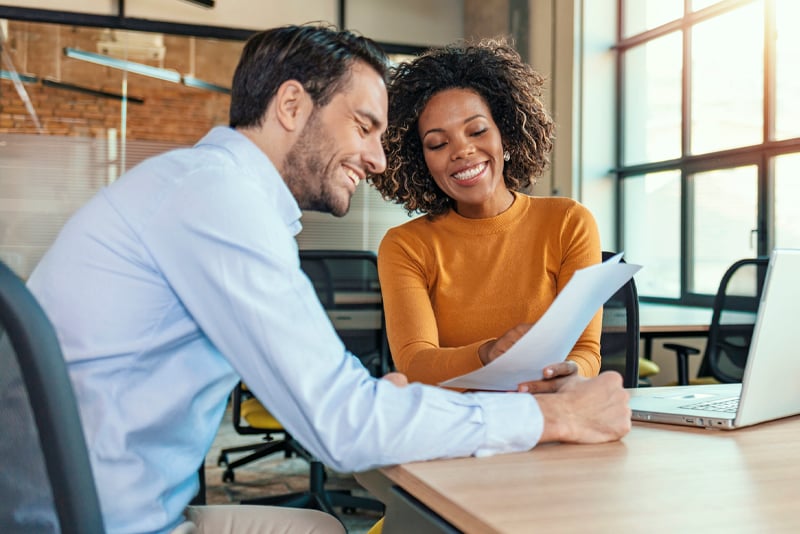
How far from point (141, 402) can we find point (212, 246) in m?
0.20

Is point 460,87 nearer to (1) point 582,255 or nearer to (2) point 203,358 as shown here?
(1) point 582,255

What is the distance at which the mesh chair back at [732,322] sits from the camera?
10.5ft

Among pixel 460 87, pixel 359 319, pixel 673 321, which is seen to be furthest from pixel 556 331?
pixel 673 321

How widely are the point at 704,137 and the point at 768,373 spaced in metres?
3.80

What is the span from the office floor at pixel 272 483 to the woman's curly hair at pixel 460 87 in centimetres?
149

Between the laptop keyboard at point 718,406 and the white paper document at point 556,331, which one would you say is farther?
the laptop keyboard at point 718,406

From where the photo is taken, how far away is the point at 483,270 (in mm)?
1797

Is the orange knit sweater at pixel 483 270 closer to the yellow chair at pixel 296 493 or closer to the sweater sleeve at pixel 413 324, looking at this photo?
the sweater sleeve at pixel 413 324

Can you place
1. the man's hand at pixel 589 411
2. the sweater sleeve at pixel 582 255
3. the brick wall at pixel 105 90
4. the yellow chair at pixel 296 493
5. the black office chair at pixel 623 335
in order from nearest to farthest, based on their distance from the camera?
the man's hand at pixel 589 411 → the sweater sleeve at pixel 582 255 → the black office chair at pixel 623 335 → the yellow chair at pixel 296 493 → the brick wall at pixel 105 90

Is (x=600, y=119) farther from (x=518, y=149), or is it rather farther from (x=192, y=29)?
(x=518, y=149)

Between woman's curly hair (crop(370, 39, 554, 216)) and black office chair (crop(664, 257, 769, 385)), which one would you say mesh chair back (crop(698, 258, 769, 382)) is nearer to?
black office chair (crop(664, 257, 769, 385))

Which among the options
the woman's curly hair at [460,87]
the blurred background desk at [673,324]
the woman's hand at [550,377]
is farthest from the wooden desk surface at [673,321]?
the woman's hand at [550,377]

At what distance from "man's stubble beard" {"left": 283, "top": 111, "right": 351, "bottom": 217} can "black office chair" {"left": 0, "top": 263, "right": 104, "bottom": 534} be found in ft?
1.76

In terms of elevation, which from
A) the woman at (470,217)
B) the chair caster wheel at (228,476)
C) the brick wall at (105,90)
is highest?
the brick wall at (105,90)
